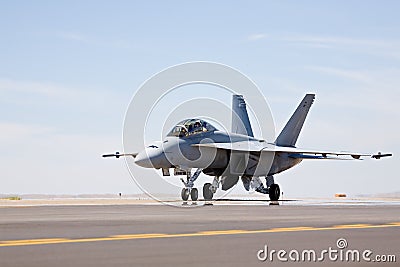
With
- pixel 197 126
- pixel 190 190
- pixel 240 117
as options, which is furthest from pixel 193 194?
pixel 240 117

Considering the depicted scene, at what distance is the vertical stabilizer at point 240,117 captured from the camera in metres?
56.6

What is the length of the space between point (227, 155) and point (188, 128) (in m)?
4.27

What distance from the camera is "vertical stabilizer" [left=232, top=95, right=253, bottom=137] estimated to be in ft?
186

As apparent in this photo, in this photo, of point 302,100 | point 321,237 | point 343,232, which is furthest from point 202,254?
point 302,100

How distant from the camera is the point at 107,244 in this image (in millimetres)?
13094

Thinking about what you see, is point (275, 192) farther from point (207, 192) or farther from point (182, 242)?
point (182, 242)

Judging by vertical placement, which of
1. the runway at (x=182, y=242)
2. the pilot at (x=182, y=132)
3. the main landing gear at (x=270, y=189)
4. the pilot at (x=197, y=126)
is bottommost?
the runway at (x=182, y=242)

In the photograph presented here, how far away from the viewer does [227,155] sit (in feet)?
155

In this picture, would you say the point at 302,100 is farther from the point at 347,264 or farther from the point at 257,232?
the point at 347,264

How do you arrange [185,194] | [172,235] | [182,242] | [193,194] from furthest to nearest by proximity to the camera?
[193,194] → [185,194] → [172,235] → [182,242]

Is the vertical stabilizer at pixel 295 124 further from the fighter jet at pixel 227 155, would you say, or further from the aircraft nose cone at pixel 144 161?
the aircraft nose cone at pixel 144 161

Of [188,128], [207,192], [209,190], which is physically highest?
[188,128]

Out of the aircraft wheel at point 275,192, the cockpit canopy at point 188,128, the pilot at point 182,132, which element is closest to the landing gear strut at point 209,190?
the aircraft wheel at point 275,192

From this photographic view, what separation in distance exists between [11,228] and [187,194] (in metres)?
25.3
